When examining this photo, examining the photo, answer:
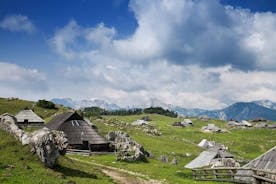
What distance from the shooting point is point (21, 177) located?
89.6 feet

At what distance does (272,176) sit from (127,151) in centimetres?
3508

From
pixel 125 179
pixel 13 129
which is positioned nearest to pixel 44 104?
pixel 13 129

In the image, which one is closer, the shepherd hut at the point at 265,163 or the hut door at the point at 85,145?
the shepherd hut at the point at 265,163

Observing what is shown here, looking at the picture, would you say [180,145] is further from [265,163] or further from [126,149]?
[265,163]

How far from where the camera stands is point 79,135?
233 feet

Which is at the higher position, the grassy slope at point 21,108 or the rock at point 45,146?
the grassy slope at point 21,108

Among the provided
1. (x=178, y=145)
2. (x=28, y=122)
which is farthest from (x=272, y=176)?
(x=28, y=122)

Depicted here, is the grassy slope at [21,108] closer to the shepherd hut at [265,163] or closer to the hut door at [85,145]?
the hut door at [85,145]

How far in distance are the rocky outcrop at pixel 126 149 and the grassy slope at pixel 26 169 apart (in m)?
22.0

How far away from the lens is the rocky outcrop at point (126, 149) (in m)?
61.9

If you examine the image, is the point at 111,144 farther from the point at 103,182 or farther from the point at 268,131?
the point at 268,131

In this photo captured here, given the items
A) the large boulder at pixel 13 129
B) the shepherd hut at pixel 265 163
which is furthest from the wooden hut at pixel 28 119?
the shepherd hut at pixel 265 163

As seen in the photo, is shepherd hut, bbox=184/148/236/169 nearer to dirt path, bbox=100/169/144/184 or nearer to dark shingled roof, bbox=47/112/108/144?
dark shingled roof, bbox=47/112/108/144

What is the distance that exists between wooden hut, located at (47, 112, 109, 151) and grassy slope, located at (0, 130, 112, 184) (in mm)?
28753
